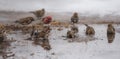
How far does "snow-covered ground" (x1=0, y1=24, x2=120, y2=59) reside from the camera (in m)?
19.4

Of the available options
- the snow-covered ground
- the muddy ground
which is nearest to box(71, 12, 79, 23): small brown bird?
the muddy ground

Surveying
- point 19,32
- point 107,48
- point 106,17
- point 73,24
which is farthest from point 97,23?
point 107,48

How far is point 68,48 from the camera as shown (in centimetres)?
2152

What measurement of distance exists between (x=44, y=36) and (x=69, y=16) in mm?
8042

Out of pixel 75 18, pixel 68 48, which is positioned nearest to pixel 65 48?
pixel 68 48

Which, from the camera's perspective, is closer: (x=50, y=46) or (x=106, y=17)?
(x=50, y=46)

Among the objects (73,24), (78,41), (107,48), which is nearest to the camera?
(107,48)

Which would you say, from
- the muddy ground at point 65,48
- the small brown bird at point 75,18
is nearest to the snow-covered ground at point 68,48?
the muddy ground at point 65,48

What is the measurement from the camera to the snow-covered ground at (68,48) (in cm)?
1944

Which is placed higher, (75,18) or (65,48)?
(75,18)

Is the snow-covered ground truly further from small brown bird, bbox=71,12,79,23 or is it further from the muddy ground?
small brown bird, bbox=71,12,79,23

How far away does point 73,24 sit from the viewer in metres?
31.0

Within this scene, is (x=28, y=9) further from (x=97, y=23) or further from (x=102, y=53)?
(x=102, y=53)

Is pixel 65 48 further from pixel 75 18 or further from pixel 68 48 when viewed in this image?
pixel 75 18
